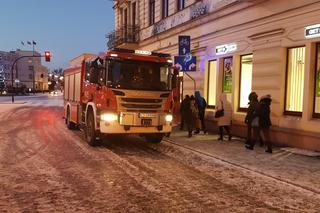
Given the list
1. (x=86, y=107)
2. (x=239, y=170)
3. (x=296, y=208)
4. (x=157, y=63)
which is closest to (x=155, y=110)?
(x=157, y=63)

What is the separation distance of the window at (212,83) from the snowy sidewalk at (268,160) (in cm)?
418

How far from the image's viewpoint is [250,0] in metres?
15.2

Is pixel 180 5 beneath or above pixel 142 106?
above

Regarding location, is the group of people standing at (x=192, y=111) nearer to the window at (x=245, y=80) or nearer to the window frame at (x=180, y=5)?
the window at (x=245, y=80)

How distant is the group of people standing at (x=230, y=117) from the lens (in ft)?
40.7

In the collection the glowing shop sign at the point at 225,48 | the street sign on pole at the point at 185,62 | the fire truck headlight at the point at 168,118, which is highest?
the glowing shop sign at the point at 225,48

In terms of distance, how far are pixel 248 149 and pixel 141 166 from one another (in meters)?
4.46

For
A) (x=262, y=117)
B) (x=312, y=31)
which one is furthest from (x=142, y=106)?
(x=312, y=31)

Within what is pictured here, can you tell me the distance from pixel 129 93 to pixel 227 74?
669 cm

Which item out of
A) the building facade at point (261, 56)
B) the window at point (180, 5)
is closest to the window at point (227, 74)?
the building facade at point (261, 56)

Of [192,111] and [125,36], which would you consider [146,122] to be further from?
[125,36]

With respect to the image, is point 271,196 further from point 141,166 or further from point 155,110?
point 155,110

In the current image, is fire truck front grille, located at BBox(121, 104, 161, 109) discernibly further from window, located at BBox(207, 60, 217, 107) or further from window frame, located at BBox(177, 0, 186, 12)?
window frame, located at BBox(177, 0, 186, 12)

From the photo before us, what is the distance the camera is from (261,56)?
49.1ft
